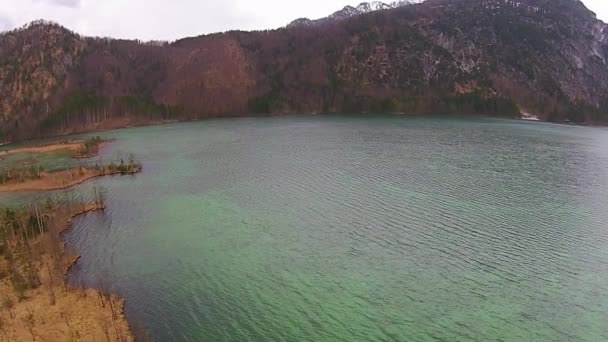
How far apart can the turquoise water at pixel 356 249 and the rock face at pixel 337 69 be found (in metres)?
89.0

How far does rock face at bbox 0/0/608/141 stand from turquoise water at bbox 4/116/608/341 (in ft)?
292

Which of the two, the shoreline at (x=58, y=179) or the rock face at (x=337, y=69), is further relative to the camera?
the rock face at (x=337, y=69)

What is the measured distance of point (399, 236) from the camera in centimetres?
3081

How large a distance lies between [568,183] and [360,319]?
35.6 meters

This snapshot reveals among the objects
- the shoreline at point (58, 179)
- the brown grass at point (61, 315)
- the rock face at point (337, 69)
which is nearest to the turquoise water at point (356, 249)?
the brown grass at point (61, 315)

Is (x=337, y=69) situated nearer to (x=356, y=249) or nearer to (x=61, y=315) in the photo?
(x=356, y=249)

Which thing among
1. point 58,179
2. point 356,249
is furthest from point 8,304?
point 58,179

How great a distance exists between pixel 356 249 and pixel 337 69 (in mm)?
136605

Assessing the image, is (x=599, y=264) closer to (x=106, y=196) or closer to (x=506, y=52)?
(x=106, y=196)

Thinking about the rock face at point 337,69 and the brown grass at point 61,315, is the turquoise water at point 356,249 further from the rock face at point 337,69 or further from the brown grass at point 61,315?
the rock face at point 337,69

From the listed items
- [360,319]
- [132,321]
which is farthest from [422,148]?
[132,321]

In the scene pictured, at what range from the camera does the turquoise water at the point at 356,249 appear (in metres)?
21.0

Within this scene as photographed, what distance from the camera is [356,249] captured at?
1134 inches

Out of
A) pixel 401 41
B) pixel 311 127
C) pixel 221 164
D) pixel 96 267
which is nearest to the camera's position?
pixel 96 267
